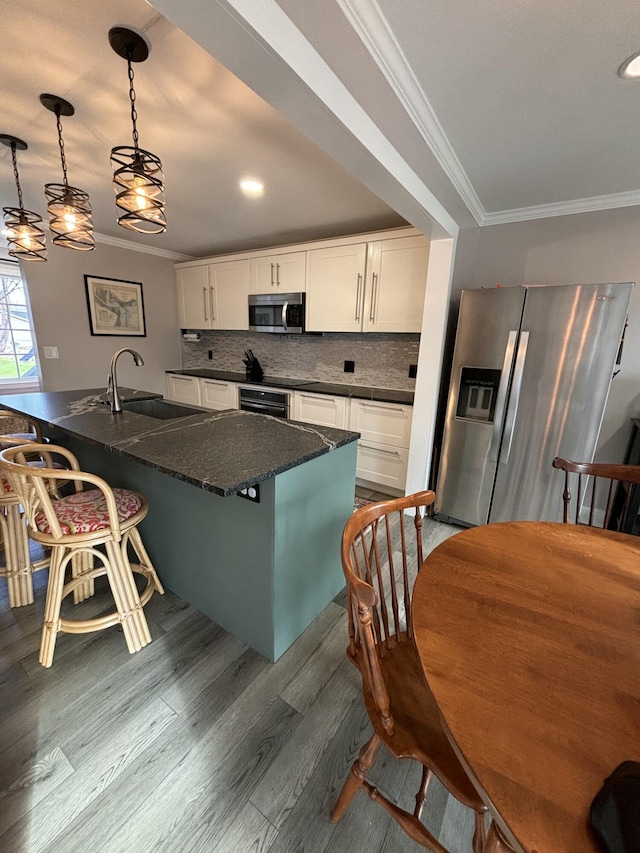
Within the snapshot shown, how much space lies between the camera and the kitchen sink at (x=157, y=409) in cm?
233

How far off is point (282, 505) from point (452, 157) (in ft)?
6.37

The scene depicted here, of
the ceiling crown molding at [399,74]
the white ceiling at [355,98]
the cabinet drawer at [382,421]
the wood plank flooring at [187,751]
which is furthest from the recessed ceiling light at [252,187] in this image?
the wood plank flooring at [187,751]

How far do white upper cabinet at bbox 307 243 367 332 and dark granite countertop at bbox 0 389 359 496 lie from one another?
5.53 feet

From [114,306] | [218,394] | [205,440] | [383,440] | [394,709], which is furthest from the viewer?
[218,394]

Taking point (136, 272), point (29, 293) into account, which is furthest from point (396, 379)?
point (29, 293)

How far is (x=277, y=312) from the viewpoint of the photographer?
3.62m

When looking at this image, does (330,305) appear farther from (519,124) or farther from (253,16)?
(253,16)

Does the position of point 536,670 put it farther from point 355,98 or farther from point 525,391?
point 525,391

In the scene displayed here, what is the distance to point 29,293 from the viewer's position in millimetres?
3344

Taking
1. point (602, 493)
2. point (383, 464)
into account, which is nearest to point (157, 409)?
point (383, 464)

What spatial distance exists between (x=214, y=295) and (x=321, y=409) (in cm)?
216

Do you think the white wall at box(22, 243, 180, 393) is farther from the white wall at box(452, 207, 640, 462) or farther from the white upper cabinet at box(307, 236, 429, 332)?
the white wall at box(452, 207, 640, 462)

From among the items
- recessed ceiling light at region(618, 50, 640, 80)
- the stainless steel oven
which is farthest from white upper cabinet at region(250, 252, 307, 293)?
recessed ceiling light at region(618, 50, 640, 80)

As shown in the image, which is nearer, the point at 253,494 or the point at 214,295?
the point at 253,494
